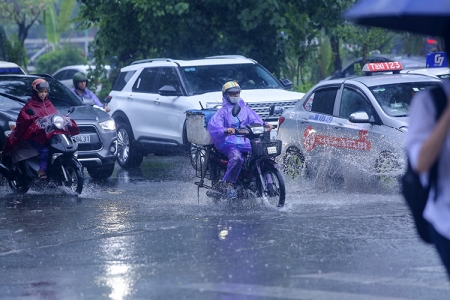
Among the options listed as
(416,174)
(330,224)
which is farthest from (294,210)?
(416,174)

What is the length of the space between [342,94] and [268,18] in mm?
6667

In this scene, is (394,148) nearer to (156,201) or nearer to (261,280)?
(156,201)

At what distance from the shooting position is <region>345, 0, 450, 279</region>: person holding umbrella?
133 inches

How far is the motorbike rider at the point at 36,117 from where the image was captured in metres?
12.4

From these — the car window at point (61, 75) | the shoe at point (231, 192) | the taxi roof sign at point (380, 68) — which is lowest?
the car window at point (61, 75)

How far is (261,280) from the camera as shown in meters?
6.53

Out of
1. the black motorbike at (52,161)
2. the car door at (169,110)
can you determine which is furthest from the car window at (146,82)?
the black motorbike at (52,161)

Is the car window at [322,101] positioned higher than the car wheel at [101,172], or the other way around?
the car window at [322,101]

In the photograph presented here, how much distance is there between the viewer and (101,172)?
14891 millimetres

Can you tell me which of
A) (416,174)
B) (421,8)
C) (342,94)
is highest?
(421,8)

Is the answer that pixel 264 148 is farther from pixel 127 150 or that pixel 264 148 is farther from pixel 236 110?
pixel 127 150

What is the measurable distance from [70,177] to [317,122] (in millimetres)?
3544

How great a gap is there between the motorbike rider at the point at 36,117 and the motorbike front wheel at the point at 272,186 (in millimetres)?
3619

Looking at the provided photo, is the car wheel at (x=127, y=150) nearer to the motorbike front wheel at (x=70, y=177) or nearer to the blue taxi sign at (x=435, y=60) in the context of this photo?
the motorbike front wheel at (x=70, y=177)
